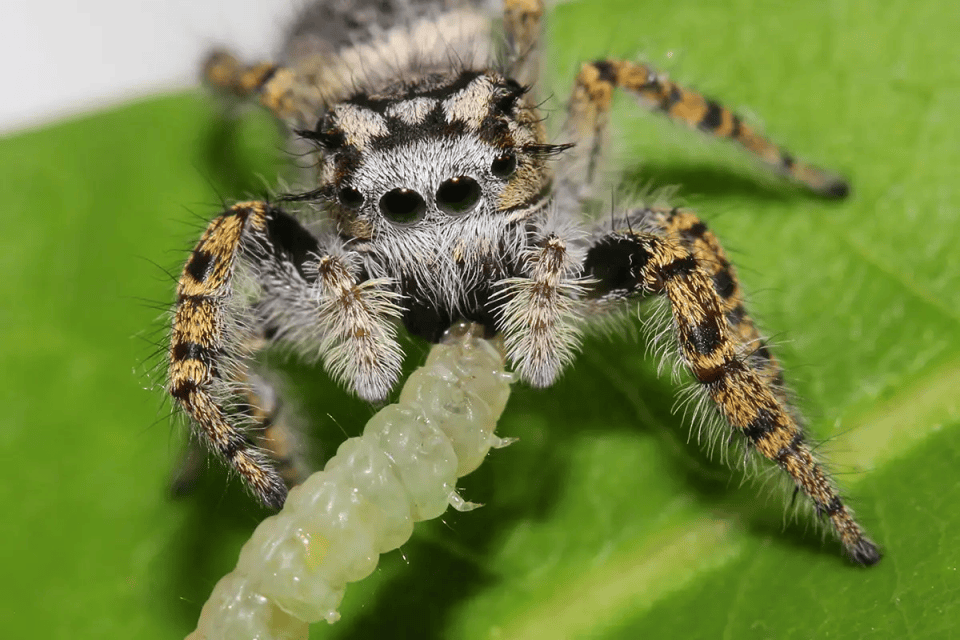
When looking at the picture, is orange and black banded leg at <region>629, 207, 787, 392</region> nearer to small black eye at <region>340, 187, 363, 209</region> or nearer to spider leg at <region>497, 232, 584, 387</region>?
spider leg at <region>497, 232, 584, 387</region>

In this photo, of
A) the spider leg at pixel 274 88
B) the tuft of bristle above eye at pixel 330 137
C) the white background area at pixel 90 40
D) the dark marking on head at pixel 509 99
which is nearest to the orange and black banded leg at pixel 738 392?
the dark marking on head at pixel 509 99

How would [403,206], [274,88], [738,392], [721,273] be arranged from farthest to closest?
[274,88] < [721,273] < [403,206] < [738,392]

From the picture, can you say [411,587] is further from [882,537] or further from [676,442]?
[882,537]

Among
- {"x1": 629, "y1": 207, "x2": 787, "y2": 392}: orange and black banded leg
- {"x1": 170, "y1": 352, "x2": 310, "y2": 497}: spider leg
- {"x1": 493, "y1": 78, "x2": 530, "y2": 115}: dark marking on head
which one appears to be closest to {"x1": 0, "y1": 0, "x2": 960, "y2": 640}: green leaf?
{"x1": 170, "y1": 352, "x2": 310, "y2": 497}: spider leg

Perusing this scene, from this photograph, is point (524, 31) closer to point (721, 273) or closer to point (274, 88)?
point (274, 88)

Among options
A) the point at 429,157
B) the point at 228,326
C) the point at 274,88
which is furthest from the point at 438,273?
the point at 274,88
